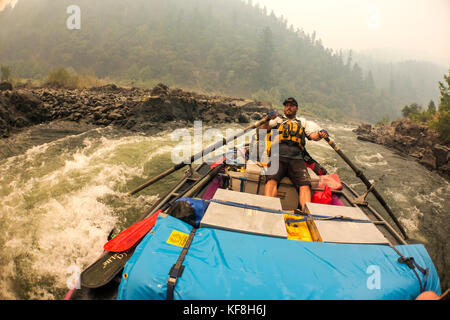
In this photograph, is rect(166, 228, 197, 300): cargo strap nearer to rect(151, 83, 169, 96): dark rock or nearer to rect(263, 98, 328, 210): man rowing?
rect(263, 98, 328, 210): man rowing

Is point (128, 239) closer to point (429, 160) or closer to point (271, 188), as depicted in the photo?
point (271, 188)

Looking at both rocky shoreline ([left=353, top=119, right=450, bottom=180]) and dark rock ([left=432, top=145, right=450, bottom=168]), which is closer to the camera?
dark rock ([left=432, top=145, right=450, bottom=168])

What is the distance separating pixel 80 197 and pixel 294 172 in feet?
18.3

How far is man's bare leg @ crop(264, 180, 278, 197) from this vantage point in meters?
3.56

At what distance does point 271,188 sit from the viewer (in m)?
3.60

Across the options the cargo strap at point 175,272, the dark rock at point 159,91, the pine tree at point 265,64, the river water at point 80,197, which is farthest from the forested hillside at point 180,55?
the cargo strap at point 175,272

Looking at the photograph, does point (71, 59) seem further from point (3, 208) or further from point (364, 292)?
point (364, 292)

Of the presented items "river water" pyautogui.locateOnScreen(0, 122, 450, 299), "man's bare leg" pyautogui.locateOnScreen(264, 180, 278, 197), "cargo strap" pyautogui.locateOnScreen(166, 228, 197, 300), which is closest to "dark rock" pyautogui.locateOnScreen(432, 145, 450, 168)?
"river water" pyautogui.locateOnScreen(0, 122, 450, 299)

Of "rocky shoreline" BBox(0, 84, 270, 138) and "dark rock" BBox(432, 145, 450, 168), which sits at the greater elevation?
"rocky shoreline" BBox(0, 84, 270, 138)

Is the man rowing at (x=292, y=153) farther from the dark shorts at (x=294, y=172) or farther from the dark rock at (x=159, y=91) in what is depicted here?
the dark rock at (x=159, y=91)

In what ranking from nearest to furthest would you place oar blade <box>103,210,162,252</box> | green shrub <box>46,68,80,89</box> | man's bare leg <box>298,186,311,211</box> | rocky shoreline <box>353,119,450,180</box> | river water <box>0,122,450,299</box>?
1. oar blade <box>103,210,162,252</box>
2. man's bare leg <box>298,186,311,211</box>
3. river water <box>0,122,450,299</box>
4. rocky shoreline <box>353,119,450,180</box>
5. green shrub <box>46,68,80,89</box>

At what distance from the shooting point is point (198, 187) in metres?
4.01

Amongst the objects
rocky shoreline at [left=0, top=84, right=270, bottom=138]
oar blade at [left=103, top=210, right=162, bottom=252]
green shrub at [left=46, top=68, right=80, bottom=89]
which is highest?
green shrub at [left=46, top=68, right=80, bottom=89]

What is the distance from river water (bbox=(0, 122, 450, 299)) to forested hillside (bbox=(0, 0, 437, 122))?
6837cm
